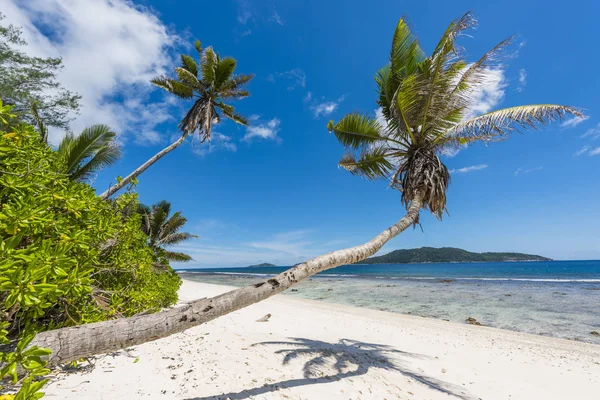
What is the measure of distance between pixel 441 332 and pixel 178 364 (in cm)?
919

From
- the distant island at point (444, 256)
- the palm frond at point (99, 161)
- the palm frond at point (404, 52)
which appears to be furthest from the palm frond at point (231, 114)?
the distant island at point (444, 256)

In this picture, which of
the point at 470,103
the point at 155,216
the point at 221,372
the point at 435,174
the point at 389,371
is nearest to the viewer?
the point at 221,372

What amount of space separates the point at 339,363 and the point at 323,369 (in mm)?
532

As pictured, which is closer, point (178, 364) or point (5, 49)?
point (178, 364)

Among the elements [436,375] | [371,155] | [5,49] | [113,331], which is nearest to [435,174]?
[371,155]

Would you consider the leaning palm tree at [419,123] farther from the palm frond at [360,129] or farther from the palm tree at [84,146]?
the palm tree at [84,146]

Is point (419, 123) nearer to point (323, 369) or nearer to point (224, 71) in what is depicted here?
point (323, 369)

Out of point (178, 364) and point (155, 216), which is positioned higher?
point (155, 216)

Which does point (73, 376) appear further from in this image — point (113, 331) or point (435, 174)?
point (435, 174)

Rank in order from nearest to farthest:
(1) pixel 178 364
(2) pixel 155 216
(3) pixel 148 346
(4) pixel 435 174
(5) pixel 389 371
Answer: (1) pixel 178 364 → (5) pixel 389 371 → (3) pixel 148 346 → (4) pixel 435 174 → (2) pixel 155 216

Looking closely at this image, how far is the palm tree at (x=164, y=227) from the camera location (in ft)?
60.4

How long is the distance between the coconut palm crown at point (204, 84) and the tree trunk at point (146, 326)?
12.0 m

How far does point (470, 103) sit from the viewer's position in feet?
22.1

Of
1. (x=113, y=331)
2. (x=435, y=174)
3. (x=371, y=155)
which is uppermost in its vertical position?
(x=371, y=155)
